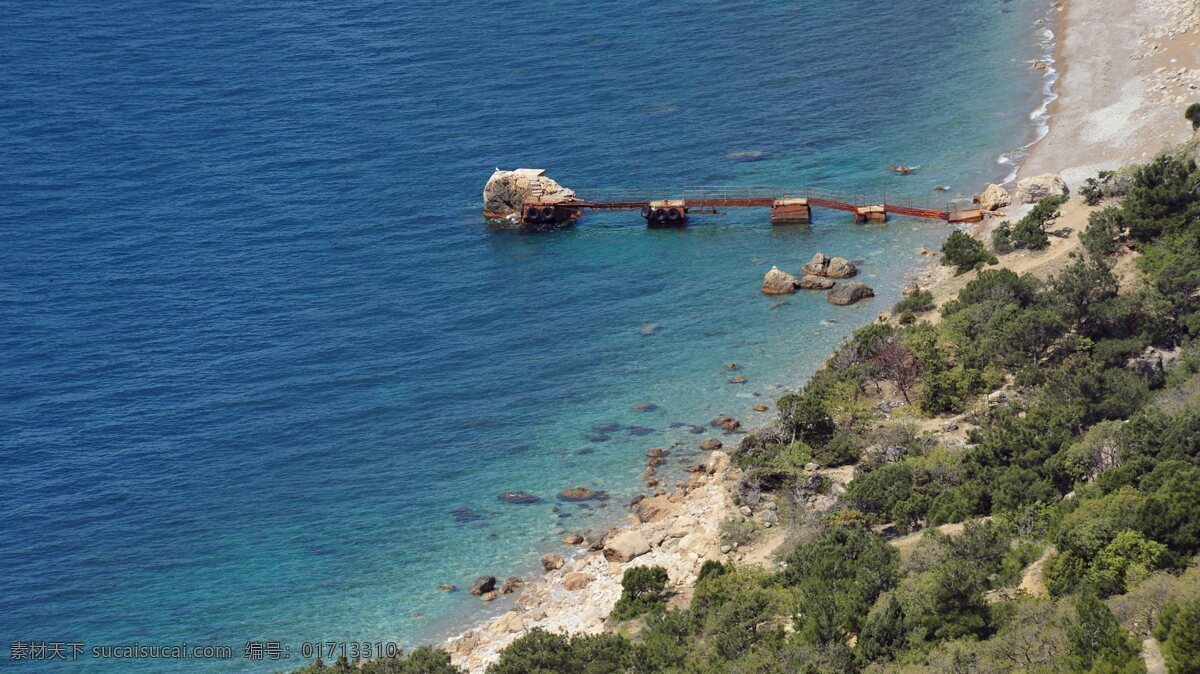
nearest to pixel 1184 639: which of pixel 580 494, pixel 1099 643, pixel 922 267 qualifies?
pixel 1099 643

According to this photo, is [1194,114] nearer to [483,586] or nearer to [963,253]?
[963,253]

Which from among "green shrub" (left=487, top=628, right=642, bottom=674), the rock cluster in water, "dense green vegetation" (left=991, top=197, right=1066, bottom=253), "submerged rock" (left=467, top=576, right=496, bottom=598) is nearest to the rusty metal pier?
the rock cluster in water

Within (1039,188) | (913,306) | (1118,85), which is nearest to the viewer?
(913,306)

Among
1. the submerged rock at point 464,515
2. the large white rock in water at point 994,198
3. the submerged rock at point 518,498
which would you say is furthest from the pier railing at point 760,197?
the submerged rock at point 464,515

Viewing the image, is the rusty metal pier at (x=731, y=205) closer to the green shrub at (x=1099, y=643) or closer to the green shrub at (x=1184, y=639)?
the green shrub at (x=1099, y=643)

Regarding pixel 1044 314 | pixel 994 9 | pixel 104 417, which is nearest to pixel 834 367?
pixel 1044 314
